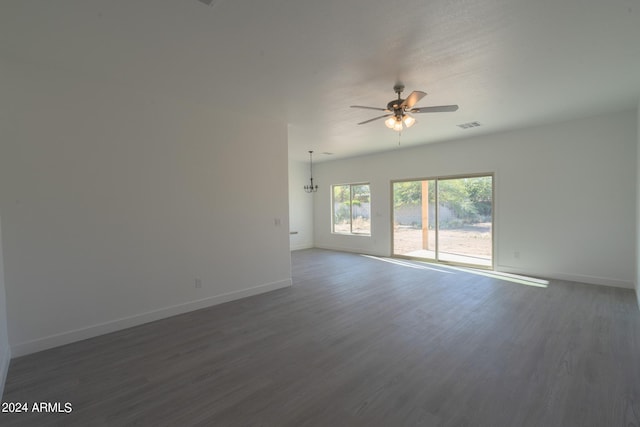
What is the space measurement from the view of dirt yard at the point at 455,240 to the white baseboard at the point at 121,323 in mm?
4203

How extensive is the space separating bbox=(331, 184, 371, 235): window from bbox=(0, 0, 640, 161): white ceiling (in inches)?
176

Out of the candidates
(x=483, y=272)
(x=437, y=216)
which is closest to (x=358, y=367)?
(x=483, y=272)

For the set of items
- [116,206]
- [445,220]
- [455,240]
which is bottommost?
[455,240]

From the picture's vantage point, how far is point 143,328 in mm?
3324

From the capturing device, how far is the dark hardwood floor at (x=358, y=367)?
1.94 metres

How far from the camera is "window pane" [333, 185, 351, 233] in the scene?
871 centimetres

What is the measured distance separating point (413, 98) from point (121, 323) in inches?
160

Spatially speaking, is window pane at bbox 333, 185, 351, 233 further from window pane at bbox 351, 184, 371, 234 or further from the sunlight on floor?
the sunlight on floor

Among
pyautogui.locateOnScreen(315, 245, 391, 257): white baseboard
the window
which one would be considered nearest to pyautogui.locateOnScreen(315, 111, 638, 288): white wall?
the window

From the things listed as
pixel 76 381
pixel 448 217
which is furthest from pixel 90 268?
pixel 448 217

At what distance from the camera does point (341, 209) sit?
29.1 feet

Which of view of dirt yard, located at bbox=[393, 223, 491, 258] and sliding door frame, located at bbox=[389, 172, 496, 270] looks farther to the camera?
view of dirt yard, located at bbox=[393, 223, 491, 258]

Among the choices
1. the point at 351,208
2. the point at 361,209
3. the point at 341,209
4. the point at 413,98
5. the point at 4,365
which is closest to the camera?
the point at 4,365

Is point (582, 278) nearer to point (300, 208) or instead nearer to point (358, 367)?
point (358, 367)
